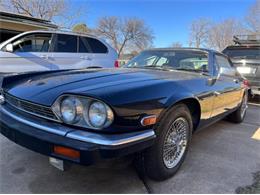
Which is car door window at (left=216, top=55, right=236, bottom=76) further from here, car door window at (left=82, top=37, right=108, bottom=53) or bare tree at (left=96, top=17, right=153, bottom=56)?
bare tree at (left=96, top=17, right=153, bottom=56)

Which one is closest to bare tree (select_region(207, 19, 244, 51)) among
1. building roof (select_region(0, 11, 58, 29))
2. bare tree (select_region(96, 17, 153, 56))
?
bare tree (select_region(96, 17, 153, 56))

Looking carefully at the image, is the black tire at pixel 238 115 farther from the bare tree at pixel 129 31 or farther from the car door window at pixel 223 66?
the bare tree at pixel 129 31

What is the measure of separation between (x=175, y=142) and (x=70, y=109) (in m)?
1.17

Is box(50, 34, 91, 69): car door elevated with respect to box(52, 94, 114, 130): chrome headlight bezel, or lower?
elevated

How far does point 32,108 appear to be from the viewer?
207 centimetres

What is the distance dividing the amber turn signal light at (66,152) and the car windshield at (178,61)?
6.42 ft

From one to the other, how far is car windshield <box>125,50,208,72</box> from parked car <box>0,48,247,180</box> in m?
0.46

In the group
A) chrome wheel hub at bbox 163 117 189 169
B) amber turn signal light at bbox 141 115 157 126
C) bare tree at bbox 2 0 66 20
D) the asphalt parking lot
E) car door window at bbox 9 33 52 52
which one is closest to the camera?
amber turn signal light at bbox 141 115 157 126

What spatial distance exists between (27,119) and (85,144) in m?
0.69

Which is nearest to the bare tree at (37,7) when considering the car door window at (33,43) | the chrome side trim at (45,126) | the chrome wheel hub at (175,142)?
the car door window at (33,43)

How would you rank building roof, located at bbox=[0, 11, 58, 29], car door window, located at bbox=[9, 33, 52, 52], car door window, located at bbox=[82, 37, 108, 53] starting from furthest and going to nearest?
building roof, located at bbox=[0, 11, 58, 29]
car door window, located at bbox=[82, 37, 108, 53]
car door window, located at bbox=[9, 33, 52, 52]

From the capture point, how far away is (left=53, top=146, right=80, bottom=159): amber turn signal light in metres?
1.68

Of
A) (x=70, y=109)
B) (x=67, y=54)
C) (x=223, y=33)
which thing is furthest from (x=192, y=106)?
(x=223, y=33)

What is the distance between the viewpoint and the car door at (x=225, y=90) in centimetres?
318
